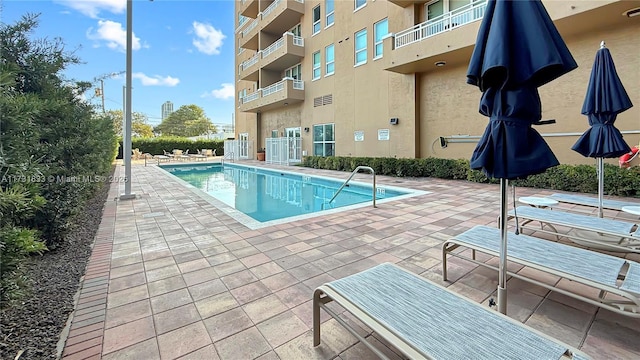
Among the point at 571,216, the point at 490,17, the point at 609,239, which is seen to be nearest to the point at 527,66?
the point at 490,17

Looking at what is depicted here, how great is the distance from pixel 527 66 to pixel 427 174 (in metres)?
10.1

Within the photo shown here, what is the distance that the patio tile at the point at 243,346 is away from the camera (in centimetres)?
189

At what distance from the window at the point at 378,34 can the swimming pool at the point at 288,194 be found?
6478mm

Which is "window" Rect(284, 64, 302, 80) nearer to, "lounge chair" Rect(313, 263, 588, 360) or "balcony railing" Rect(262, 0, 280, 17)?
"balcony railing" Rect(262, 0, 280, 17)

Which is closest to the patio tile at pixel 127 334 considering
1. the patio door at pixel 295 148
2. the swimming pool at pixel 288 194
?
the swimming pool at pixel 288 194

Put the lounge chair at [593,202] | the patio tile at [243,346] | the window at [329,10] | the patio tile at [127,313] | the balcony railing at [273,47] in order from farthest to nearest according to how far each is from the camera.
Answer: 1. the balcony railing at [273,47]
2. the window at [329,10]
3. the lounge chair at [593,202]
4. the patio tile at [127,313]
5. the patio tile at [243,346]

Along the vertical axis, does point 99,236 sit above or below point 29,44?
below

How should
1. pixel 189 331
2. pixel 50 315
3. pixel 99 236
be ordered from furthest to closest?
1. pixel 99 236
2. pixel 50 315
3. pixel 189 331

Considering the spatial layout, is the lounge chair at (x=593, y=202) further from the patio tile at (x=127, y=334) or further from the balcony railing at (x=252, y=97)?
the balcony railing at (x=252, y=97)

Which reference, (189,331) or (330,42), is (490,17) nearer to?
(189,331)

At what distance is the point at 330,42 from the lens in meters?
15.9

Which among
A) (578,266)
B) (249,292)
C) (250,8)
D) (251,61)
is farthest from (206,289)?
(250,8)

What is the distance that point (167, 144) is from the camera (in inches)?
1106

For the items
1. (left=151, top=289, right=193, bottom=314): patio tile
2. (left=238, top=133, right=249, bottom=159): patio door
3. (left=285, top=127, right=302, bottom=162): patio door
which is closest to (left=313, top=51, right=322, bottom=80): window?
(left=285, top=127, right=302, bottom=162): patio door
